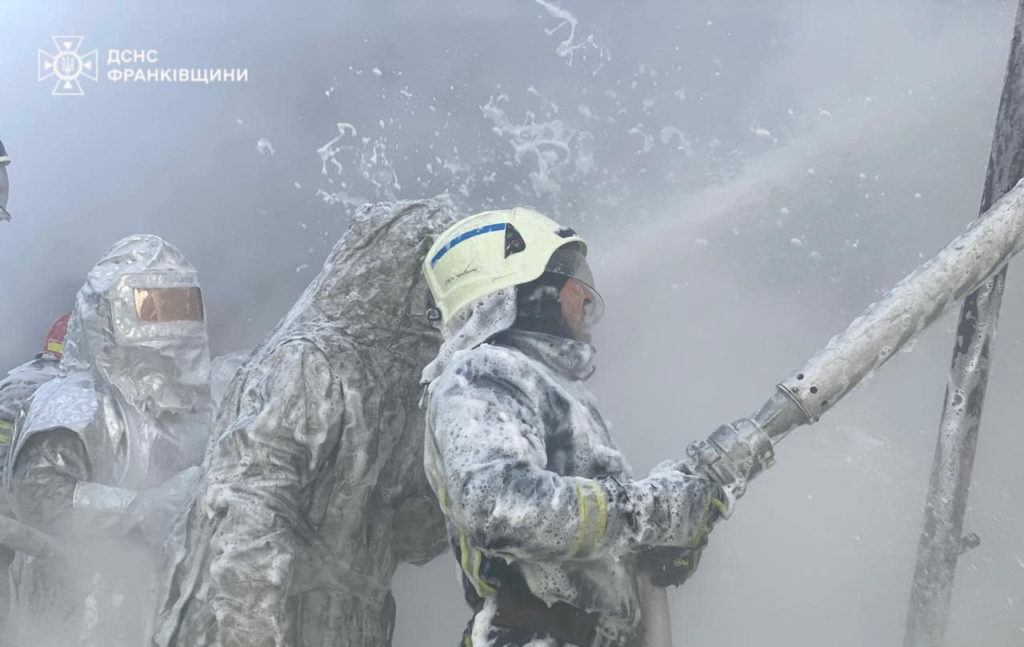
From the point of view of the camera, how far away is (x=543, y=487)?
1.90m

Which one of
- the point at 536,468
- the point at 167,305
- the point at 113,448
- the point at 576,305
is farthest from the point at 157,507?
the point at 536,468

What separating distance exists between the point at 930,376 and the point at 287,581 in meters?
2.15

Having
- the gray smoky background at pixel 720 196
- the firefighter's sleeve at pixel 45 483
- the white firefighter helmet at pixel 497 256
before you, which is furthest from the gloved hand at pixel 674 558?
the firefighter's sleeve at pixel 45 483

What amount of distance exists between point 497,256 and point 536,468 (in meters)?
0.57

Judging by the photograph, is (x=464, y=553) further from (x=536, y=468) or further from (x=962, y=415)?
(x=962, y=415)

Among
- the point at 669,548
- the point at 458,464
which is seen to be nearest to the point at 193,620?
the point at 458,464

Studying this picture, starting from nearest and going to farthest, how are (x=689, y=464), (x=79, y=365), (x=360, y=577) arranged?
(x=689, y=464) < (x=360, y=577) < (x=79, y=365)

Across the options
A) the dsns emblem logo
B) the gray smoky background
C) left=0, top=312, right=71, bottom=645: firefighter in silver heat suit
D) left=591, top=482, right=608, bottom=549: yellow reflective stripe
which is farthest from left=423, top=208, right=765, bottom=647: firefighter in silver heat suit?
the dsns emblem logo

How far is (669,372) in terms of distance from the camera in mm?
3764

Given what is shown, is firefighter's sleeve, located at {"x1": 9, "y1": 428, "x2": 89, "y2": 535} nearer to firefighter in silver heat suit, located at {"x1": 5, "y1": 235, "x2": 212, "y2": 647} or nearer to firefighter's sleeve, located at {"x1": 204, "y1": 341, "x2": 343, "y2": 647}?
firefighter in silver heat suit, located at {"x1": 5, "y1": 235, "x2": 212, "y2": 647}

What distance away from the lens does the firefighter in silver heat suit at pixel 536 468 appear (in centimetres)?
191

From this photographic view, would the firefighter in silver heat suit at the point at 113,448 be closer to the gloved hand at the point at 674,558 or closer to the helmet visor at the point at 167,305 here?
the helmet visor at the point at 167,305

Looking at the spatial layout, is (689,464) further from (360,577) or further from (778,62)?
(778,62)

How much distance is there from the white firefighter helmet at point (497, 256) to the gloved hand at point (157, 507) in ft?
5.10
